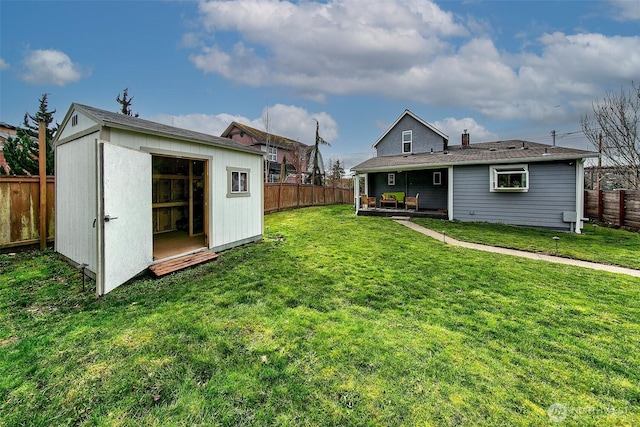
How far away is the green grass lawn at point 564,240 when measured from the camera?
6355 mm

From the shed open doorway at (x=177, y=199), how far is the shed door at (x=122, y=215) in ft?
8.54

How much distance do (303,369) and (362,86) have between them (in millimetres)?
17357

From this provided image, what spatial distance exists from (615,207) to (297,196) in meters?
14.3

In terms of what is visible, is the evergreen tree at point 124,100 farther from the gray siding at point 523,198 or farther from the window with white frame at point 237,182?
the gray siding at point 523,198

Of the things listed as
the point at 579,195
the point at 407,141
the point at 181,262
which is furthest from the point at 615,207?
the point at 181,262

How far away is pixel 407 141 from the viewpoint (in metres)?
18.0

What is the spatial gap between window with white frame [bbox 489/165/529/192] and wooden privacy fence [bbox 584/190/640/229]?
3382mm

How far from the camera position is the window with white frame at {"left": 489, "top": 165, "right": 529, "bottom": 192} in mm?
10180

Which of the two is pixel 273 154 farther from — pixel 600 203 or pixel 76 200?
pixel 600 203

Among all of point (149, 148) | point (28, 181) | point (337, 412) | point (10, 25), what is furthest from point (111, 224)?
point (10, 25)

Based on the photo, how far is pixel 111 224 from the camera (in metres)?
3.98

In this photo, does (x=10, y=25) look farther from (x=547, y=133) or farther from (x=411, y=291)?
(x=547, y=133)

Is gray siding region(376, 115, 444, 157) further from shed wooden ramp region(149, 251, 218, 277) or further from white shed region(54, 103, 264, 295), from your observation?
shed wooden ramp region(149, 251, 218, 277)

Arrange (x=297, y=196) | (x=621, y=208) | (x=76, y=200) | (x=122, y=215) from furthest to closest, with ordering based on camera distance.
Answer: (x=297, y=196) < (x=621, y=208) < (x=76, y=200) < (x=122, y=215)
